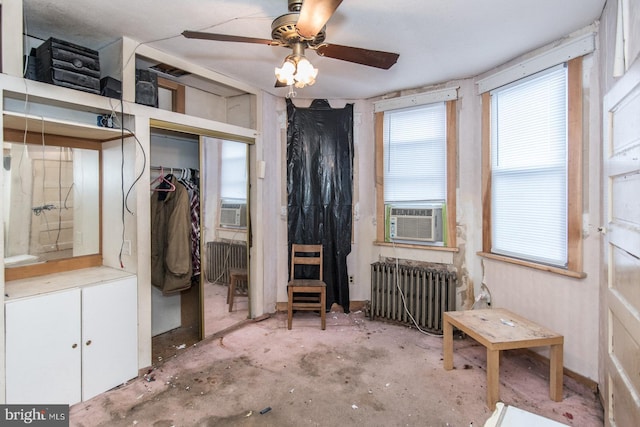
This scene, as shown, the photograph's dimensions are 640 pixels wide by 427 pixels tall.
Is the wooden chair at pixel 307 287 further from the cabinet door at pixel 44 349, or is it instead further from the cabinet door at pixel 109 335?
the cabinet door at pixel 44 349

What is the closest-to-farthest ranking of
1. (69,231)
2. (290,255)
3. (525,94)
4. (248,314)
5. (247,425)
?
1. (247,425)
2. (69,231)
3. (525,94)
4. (248,314)
5. (290,255)

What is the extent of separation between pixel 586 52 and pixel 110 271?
3742 mm

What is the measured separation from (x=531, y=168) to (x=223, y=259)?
2807 millimetres

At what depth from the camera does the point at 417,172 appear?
3.43 meters

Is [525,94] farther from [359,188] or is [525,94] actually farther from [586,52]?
[359,188]

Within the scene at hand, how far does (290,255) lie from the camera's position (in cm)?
371

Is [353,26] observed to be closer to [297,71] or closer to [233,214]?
[297,71]

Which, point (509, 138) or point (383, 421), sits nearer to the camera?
point (383, 421)

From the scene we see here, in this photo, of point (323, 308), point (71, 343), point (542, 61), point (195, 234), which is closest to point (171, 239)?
point (195, 234)

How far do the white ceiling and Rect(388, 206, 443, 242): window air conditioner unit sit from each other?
1.37 m

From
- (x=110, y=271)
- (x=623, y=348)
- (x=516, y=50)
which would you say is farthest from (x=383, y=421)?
(x=516, y=50)

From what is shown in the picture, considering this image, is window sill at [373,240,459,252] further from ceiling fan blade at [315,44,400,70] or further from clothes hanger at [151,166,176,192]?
clothes hanger at [151,166,176,192]

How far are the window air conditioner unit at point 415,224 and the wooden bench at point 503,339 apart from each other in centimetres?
99

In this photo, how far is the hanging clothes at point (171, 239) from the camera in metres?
2.88
